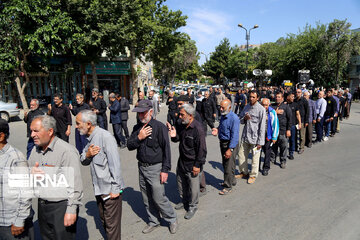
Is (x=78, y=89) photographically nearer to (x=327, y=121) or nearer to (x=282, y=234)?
(x=327, y=121)

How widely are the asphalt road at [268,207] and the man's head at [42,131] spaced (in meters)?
1.80

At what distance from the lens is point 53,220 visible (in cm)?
251

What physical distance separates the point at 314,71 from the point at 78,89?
2882 centimetres

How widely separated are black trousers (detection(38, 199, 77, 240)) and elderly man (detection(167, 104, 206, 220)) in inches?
72.7

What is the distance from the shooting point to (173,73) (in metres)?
42.2

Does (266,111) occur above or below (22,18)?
below

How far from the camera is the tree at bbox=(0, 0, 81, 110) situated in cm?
1500

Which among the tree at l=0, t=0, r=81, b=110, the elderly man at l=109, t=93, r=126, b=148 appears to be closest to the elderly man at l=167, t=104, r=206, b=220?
the elderly man at l=109, t=93, r=126, b=148

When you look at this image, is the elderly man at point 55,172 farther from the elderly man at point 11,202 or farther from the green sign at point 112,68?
the green sign at point 112,68

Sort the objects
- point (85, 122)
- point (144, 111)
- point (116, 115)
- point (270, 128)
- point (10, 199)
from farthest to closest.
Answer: point (116, 115), point (270, 128), point (144, 111), point (85, 122), point (10, 199)

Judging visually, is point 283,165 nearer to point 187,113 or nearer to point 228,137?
point 228,137

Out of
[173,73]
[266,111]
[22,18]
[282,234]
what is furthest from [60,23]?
[173,73]

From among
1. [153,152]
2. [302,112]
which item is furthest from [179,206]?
[302,112]

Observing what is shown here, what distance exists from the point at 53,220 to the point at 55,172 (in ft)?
1.70
